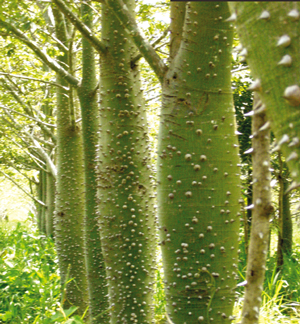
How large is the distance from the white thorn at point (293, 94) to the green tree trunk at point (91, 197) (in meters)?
3.04

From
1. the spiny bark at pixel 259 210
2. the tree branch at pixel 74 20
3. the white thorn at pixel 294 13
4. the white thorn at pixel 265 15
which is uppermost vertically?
the tree branch at pixel 74 20

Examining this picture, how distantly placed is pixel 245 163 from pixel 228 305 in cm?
457

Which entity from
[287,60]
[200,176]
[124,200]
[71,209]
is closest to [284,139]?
[287,60]

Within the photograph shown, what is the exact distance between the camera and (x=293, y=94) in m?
0.63

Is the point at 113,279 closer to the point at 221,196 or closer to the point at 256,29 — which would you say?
the point at 221,196

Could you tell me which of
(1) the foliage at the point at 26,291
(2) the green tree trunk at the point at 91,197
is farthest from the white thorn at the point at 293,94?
(2) the green tree trunk at the point at 91,197

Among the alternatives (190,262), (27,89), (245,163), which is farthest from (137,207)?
(27,89)

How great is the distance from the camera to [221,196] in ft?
5.45

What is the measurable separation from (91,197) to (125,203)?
3.52ft

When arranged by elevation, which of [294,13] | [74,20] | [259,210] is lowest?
[259,210]

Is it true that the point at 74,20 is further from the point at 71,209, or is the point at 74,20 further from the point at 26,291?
the point at 26,291

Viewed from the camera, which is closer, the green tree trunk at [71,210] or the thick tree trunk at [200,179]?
the thick tree trunk at [200,179]

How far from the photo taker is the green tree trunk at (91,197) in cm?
362

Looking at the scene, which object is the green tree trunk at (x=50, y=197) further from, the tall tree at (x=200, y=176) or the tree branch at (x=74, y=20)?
the tall tree at (x=200, y=176)
